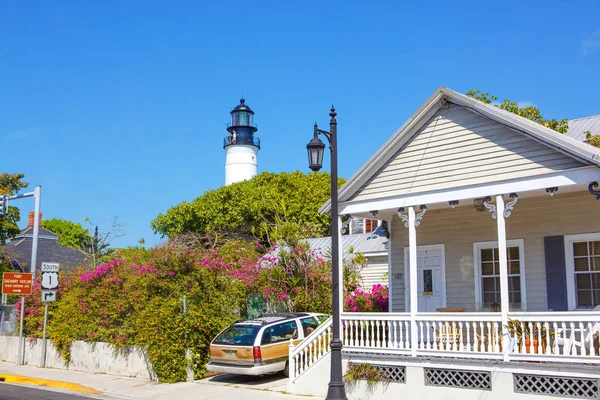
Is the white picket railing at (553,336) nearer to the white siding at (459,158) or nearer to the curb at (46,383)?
the white siding at (459,158)

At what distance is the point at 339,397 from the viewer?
11.9 meters

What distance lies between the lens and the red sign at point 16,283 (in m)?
22.3

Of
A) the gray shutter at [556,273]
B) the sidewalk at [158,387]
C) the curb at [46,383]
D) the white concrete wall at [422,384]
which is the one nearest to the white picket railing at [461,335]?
the white concrete wall at [422,384]

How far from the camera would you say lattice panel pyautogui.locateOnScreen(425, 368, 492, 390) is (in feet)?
40.1

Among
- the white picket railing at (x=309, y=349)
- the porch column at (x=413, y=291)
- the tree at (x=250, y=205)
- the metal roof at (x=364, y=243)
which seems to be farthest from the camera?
Result: the tree at (x=250, y=205)

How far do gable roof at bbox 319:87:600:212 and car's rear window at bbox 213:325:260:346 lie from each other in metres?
3.45

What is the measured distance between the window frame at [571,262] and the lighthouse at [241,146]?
49987 mm

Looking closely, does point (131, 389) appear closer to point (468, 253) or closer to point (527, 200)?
point (468, 253)

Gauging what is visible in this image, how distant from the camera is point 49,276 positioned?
21203 mm

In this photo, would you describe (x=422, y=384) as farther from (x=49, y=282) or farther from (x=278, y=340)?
(x=49, y=282)

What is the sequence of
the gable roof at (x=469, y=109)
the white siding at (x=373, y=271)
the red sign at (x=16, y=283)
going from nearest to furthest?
the gable roof at (x=469, y=109)
the red sign at (x=16, y=283)
the white siding at (x=373, y=271)

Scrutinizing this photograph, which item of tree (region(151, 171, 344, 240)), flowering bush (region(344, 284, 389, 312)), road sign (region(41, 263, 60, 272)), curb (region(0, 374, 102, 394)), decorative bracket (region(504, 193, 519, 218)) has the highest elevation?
tree (region(151, 171, 344, 240))

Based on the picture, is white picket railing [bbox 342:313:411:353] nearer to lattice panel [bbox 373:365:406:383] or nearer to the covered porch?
the covered porch

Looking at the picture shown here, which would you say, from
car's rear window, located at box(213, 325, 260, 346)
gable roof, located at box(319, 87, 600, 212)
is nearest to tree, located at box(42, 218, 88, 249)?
car's rear window, located at box(213, 325, 260, 346)
